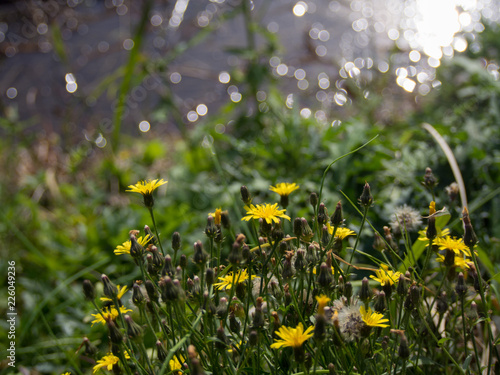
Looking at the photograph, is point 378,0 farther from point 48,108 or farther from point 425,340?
point 425,340

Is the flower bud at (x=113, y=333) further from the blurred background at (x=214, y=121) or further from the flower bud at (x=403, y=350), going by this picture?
the flower bud at (x=403, y=350)

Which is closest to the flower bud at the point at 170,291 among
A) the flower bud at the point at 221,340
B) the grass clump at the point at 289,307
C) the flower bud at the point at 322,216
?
the grass clump at the point at 289,307

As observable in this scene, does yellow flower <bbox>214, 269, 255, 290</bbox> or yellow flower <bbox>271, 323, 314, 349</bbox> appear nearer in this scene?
yellow flower <bbox>271, 323, 314, 349</bbox>

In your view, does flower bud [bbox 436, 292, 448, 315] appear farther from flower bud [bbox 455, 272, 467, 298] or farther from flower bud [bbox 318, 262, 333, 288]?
flower bud [bbox 318, 262, 333, 288]

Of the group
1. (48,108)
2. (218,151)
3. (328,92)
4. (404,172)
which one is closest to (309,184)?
(404,172)

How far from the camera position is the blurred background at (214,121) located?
1.74 meters

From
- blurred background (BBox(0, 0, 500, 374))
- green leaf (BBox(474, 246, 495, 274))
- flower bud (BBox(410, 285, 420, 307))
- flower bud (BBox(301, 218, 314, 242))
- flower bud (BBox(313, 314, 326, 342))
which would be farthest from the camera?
blurred background (BBox(0, 0, 500, 374))

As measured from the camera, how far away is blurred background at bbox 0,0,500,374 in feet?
5.71

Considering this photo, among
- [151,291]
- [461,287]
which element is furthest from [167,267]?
[461,287]

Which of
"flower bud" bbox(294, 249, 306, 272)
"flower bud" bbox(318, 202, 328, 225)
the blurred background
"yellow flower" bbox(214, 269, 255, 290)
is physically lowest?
the blurred background

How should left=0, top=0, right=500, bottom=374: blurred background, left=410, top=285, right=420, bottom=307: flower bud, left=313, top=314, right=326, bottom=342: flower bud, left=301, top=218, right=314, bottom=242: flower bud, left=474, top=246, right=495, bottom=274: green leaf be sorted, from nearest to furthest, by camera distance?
1. left=313, top=314, right=326, bottom=342: flower bud
2. left=410, top=285, right=420, bottom=307: flower bud
3. left=301, top=218, right=314, bottom=242: flower bud
4. left=474, top=246, right=495, bottom=274: green leaf
5. left=0, top=0, right=500, bottom=374: blurred background

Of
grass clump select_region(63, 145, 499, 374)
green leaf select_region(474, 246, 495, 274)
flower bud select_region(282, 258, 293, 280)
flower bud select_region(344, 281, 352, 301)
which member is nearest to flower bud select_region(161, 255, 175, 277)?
grass clump select_region(63, 145, 499, 374)

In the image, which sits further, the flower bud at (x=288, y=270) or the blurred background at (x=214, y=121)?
the blurred background at (x=214, y=121)

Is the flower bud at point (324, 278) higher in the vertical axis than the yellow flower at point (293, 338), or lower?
higher
